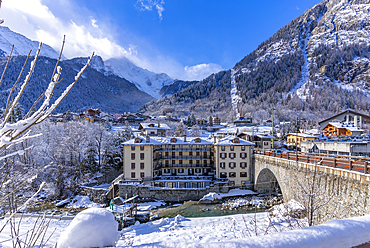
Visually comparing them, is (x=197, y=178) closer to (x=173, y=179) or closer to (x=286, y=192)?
(x=173, y=179)

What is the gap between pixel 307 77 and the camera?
153m

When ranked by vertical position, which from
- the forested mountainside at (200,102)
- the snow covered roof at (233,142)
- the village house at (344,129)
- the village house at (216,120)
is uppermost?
the forested mountainside at (200,102)

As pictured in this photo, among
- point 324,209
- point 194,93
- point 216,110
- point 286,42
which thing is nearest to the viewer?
point 324,209

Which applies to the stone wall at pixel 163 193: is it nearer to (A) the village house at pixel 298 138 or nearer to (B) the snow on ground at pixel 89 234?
(B) the snow on ground at pixel 89 234

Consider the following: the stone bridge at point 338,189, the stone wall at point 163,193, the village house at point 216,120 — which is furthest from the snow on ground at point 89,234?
the village house at point 216,120

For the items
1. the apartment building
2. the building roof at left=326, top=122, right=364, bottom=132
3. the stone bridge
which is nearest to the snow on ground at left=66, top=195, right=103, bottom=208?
the apartment building

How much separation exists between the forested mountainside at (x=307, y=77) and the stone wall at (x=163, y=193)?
3753 inches

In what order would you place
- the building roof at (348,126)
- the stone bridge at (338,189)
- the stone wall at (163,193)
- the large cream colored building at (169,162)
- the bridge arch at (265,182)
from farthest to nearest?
the building roof at (348,126)
the large cream colored building at (169,162)
the bridge arch at (265,182)
the stone wall at (163,193)
the stone bridge at (338,189)

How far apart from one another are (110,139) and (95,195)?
57.5ft

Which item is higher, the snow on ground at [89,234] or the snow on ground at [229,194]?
the snow on ground at [89,234]

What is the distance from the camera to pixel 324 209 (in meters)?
13.8

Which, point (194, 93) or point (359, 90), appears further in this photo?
point (194, 93)

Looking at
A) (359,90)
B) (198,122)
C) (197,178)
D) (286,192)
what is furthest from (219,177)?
(359,90)

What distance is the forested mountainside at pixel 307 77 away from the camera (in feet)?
401
